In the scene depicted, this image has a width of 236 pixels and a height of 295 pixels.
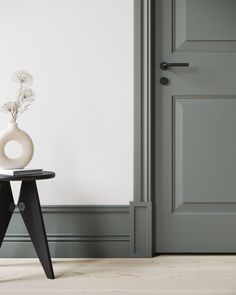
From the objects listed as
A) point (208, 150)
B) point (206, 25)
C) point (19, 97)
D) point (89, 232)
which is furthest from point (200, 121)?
point (19, 97)

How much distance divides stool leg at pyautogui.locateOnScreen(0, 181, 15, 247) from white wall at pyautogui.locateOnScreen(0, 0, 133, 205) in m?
0.31

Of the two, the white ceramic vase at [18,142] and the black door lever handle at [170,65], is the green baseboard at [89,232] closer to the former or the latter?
the white ceramic vase at [18,142]

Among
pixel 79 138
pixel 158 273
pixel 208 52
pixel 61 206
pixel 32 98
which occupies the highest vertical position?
pixel 208 52

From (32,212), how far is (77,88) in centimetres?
77

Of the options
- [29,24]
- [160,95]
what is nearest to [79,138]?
[160,95]

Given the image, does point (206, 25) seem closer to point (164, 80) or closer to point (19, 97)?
point (164, 80)

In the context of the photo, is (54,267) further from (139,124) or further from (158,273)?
(139,124)

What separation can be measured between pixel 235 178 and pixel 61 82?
1.13m

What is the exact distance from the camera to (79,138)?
2.65 metres

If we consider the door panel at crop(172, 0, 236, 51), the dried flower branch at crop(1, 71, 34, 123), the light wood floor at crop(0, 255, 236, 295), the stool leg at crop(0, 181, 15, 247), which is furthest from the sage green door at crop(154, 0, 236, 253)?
the stool leg at crop(0, 181, 15, 247)

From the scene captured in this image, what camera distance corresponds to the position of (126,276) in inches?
89.1

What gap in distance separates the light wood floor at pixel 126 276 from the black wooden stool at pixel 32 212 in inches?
4.6

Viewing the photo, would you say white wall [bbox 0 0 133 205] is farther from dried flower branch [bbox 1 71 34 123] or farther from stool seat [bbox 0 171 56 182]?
stool seat [bbox 0 171 56 182]

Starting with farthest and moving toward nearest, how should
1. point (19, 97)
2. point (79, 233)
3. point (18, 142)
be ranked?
point (79, 233) < point (19, 97) < point (18, 142)
